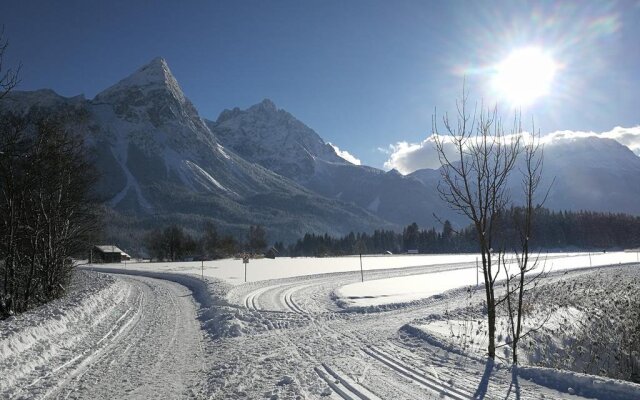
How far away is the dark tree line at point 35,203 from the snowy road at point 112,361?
3.37 m

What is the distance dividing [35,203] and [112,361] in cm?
1072

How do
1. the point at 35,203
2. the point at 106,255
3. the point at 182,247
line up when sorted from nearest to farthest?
1. the point at 35,203
2. the point at 182,247
3. the point at 106,255

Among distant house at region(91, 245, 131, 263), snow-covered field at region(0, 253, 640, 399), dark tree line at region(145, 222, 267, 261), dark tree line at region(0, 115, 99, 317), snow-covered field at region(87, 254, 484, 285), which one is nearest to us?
snow-covered field at region(0, 253, 640, 399)

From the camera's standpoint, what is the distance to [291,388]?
724cm

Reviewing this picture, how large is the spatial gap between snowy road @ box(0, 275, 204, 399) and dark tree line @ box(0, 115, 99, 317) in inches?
133

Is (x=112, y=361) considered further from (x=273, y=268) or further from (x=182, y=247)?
(x=182, y=247)

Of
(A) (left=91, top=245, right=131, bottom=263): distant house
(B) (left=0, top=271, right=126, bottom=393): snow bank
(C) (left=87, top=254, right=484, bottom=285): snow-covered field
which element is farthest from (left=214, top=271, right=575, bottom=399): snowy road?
(A) (left=91, top=245, right=131, bottom=263): distant house

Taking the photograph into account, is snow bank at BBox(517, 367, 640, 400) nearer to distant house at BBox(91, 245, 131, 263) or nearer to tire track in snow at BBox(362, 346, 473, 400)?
tire track in snow at BBox(362, 346, 473, 400)

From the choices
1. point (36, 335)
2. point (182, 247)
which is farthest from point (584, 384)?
point (182, 247)

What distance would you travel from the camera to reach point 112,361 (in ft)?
30.4

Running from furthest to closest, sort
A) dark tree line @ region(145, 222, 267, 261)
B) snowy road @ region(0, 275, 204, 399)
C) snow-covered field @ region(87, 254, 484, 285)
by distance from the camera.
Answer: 1. dark tree line @ region(145, 222, 267, 261)
2. snow-covered field @ region(87, 254, 484, 285)
3. snowy road @ region(0, 275, 204, 399)

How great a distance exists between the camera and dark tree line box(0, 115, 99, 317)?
13.8 metres

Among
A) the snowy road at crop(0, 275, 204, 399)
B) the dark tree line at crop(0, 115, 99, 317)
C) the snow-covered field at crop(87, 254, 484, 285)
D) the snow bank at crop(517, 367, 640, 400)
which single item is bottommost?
the snow-covered field at crop(87, 254, 484, 285)

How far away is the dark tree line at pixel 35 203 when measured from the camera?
13.8m
